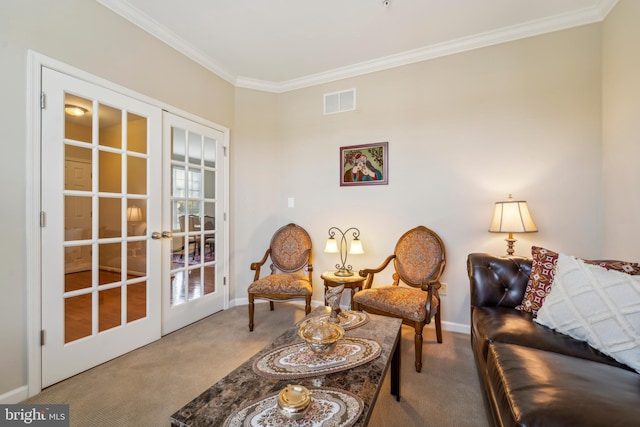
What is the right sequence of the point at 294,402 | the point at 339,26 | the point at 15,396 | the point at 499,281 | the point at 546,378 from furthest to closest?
the point at 339,26, the point at 499,281, the point at 15,396, the point at 546,378, the point at 294,402

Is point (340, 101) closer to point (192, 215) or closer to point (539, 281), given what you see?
point (192, 215)

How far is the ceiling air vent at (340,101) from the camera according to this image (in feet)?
10.0

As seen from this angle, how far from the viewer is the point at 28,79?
166cm

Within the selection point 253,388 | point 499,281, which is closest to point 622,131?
point 499,281

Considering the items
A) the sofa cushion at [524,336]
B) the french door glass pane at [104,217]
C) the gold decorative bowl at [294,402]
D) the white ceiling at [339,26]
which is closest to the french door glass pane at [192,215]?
the french door glass pane at [104,217]

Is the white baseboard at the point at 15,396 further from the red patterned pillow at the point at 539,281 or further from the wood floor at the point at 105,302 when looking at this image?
the red patterned pillow at the point at 539,281

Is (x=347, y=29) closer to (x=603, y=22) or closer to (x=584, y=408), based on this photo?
(x=603, y=22)

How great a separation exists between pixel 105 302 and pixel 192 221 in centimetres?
100

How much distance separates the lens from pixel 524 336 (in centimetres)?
140

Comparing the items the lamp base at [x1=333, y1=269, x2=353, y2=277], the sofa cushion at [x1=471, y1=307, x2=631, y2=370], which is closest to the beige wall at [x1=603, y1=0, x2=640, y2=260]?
the sofa cushion at [x1=471, y1=307, x2=631, y2=370]

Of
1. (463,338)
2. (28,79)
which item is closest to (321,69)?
(28,79)

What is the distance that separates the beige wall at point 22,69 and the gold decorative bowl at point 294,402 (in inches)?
74.1

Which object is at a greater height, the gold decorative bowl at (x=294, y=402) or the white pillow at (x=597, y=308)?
the white pillow at (x=597, y=308)

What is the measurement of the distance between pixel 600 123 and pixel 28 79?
163 inches
